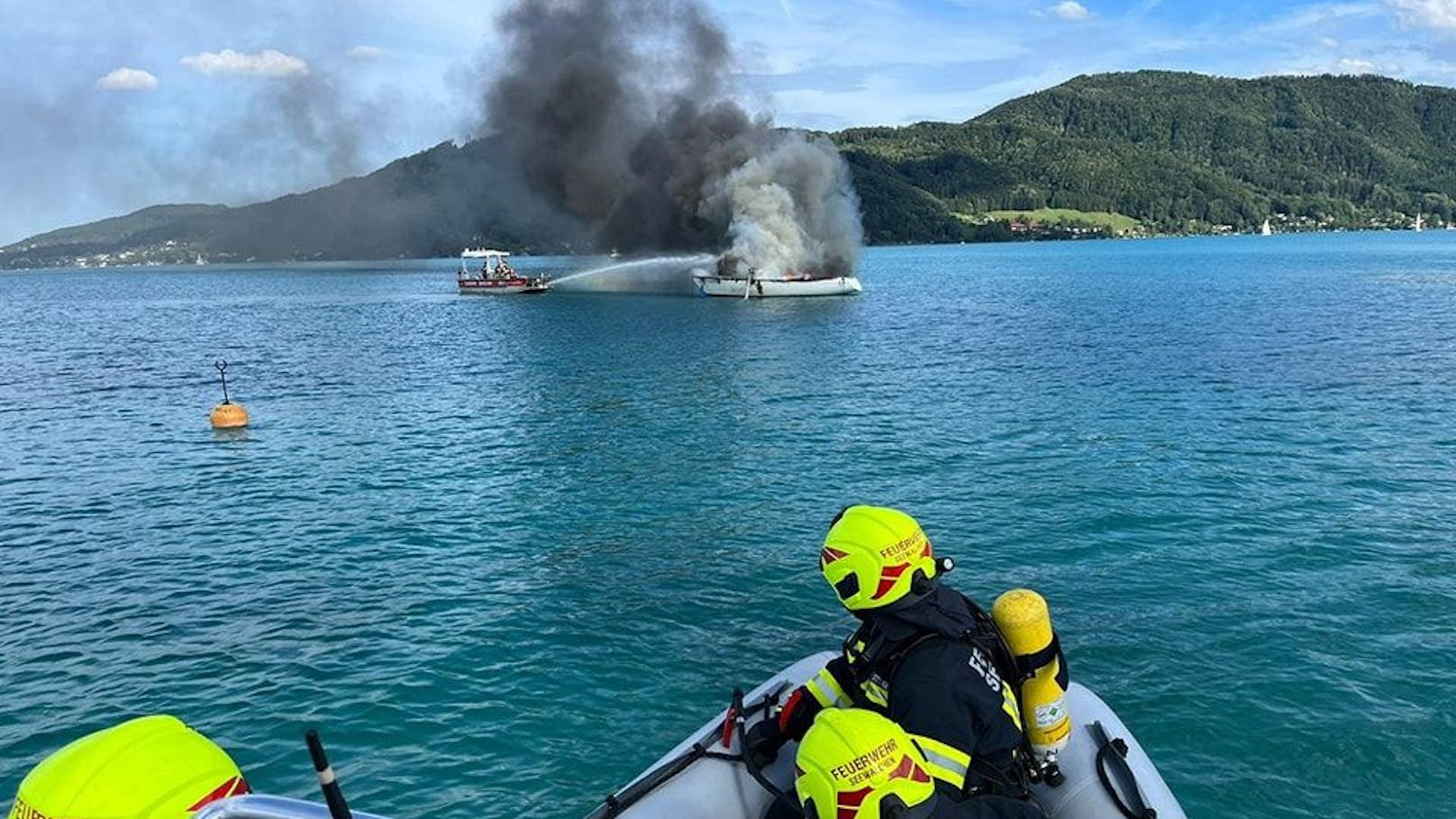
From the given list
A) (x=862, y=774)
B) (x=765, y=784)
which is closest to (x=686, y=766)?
(x=765, y=784)

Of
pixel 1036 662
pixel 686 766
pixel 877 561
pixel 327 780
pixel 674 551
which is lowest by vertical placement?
pixel 674 551

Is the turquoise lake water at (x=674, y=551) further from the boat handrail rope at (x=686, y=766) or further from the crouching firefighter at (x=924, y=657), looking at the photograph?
the crouching firefighter at (x=924, y=657)

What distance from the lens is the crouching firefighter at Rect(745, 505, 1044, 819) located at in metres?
6.15

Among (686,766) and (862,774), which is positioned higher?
(862,774)

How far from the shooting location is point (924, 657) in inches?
250

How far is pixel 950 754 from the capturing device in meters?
5.88

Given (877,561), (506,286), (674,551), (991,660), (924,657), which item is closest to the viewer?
(924,657)

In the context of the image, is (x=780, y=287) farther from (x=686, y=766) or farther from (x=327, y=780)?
(x=327, y=780)

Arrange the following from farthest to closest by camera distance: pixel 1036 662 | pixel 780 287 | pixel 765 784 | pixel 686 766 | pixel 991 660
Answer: pixel 780 287, pixel 686 766, pixel 1036 662, pixel 765 784, pixel 991 660

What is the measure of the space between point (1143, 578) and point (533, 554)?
1210cm

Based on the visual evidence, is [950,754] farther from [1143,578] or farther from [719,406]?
[719,406]

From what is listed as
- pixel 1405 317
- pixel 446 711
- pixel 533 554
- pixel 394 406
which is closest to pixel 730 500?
pixel 533 554

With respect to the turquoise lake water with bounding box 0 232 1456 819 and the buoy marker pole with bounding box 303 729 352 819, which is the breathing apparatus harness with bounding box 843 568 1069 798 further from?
the turquoise lake water with bounding box 0 232 1456 819

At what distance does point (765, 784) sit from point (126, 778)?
4.53 m
